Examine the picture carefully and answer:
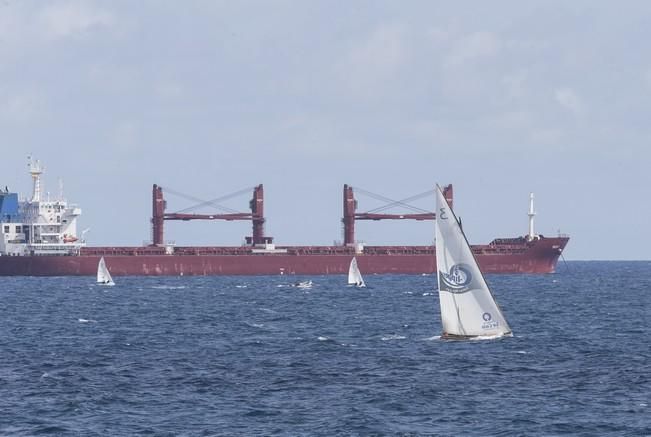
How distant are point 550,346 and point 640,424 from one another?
62.1ft

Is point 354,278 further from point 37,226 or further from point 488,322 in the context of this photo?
point 488,322

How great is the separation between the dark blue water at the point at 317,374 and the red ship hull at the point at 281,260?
61.9 meters

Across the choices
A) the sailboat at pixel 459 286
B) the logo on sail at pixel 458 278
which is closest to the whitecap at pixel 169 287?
the sailboat at pixel 459 286

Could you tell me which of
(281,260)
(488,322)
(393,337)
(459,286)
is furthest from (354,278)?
(459,286)

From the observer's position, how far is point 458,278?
46.8 metres

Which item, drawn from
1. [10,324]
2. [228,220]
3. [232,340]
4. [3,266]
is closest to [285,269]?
[228,220]

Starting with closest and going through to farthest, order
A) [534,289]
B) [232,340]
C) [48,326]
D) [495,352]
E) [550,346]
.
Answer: [495,352] < [550,346] < [232,340] < [48,326] < [534,289]

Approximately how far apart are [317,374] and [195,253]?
342 ft

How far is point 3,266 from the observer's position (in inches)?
5482

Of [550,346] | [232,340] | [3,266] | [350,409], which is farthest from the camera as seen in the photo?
[3,266]

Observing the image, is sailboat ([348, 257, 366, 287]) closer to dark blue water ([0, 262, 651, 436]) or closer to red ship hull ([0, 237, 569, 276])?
red ship hull ([0, 237, 569, 276])

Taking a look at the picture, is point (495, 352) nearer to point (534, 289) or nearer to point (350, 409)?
point (350, 409)

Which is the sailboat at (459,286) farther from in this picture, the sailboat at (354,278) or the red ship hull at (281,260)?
the red ship hull at (281,260)

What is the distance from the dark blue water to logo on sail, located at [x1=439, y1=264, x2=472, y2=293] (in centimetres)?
240
